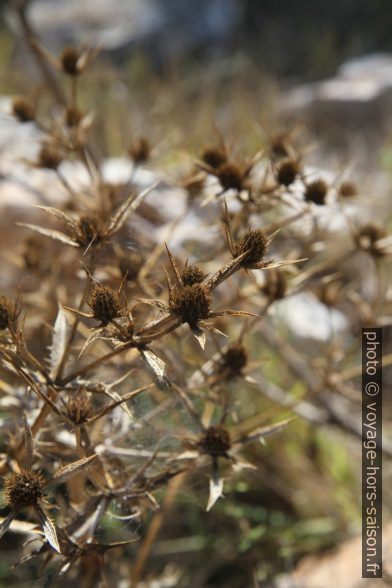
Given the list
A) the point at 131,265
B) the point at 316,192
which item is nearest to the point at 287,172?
the point at 316,192

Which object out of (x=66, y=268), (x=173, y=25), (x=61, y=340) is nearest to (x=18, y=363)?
(x=61, y=340)

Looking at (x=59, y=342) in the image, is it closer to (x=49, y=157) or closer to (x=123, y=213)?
(x=123, y=213)

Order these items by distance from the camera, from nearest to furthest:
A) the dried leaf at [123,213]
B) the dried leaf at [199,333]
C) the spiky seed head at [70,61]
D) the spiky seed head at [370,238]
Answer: the dried leaf at [199,333], the dried leaf at [123,213], the spiky seed head at [370,238], the spiky seed head at [70,61]

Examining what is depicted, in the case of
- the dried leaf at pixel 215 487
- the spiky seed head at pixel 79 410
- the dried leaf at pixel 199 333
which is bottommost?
the dried leaf at pixel 215 487

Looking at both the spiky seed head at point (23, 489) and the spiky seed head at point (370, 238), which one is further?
the spiky seed head at point (370, 238)

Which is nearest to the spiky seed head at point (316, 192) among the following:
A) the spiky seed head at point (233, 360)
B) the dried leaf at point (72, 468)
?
the spiky seed head at point (233, 360)

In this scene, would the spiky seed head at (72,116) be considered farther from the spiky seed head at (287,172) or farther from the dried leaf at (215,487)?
the dried leaf at (215,487)
